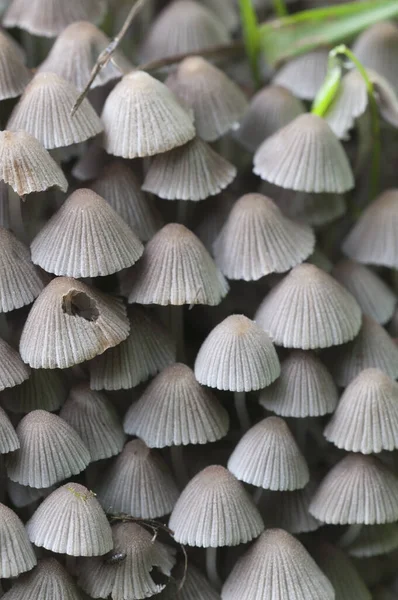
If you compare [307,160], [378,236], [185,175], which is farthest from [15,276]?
[378,236]

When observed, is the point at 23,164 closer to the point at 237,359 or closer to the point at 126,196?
the point at 126,196

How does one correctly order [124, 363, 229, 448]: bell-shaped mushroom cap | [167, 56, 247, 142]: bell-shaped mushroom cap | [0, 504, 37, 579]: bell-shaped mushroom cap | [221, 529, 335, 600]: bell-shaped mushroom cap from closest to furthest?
1. [0, 504, 37, 579]: bell-shaped mushroom cap
2. [221, 529, 335, 600]: bell-shaped mushroom cap
3. [124, 363, 229, 448]: bell-shaped mushroom cap
4. [167, 56, 247, 142]: bell-shaped mushroom cap

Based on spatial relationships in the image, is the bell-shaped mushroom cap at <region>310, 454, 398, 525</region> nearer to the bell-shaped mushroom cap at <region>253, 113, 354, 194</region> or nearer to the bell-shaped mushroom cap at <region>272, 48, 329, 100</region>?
the bell-shaped mushroom cap at <region>253, 113, 354, 194</region>

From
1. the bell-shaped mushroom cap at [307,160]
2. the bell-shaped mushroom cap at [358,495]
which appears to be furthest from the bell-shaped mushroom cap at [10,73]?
the bell-shaped mushroom cap at [358,495]

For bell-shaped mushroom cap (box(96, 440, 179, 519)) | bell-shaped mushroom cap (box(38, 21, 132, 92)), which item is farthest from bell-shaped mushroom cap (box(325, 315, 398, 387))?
bell-shaped mushroom cap (box(38, 21, 132, 92))

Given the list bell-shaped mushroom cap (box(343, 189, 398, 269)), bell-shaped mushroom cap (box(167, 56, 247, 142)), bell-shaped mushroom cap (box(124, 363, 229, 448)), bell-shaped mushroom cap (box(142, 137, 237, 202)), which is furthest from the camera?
bell-shaped mushroom cap (box(343, 189, 398, 269))

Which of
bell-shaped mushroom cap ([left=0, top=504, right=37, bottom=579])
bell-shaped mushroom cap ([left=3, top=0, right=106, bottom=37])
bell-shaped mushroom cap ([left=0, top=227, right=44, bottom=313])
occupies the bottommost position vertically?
bell-shaped mushroom cap ([left=0, top=504, right=37, bottom=579])
